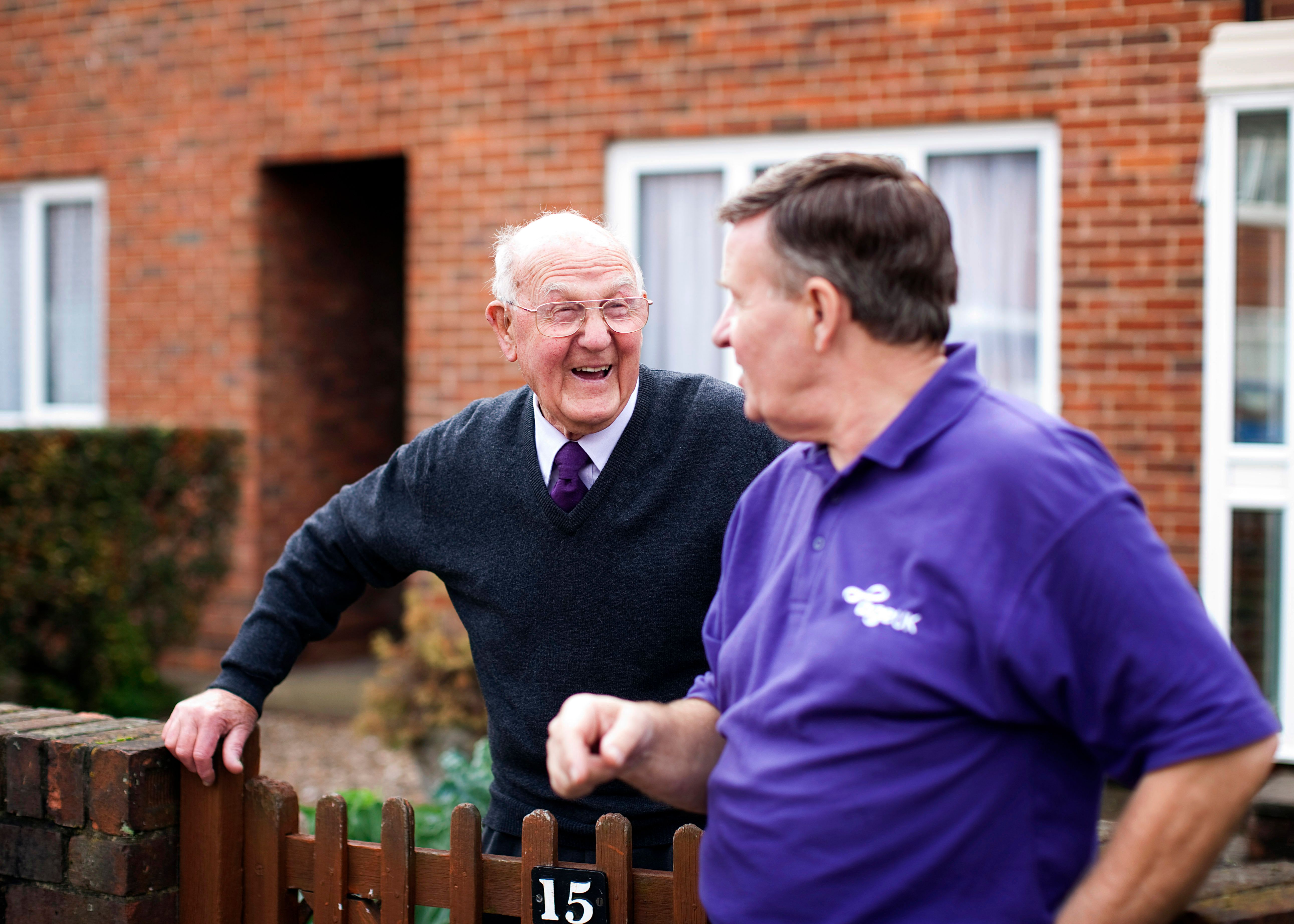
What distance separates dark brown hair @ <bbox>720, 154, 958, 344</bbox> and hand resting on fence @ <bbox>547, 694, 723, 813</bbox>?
0.60 m

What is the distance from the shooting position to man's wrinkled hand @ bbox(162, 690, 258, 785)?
257 centimetres

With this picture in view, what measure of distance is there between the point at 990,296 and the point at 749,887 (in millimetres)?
5032

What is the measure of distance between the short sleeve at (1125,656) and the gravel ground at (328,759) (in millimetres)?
4849

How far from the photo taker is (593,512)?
2.53 m

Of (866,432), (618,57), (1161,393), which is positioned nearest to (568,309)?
(866,432)

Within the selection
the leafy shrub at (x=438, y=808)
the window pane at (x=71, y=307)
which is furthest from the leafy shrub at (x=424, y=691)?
the window pane at (x=71, y=307)

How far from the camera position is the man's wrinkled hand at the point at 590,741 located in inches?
66.2

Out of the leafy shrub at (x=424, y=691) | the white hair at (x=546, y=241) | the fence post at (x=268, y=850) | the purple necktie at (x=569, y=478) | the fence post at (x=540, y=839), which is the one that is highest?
the white hair at (x=546, y=241)

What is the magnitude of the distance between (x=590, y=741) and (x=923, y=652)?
1.52 ft

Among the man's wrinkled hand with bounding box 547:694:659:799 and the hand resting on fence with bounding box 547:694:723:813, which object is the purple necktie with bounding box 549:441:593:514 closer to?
the hand resting on fence with bounding box 547:694:723:813

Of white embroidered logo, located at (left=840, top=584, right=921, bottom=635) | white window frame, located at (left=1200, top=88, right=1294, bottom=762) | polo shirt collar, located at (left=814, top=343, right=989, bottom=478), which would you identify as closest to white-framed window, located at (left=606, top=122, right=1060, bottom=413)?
white window frame, located at (left=1200, top=88, right=1294, bottom=762)

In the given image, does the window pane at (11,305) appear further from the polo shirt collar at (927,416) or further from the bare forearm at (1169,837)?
the bare forearm at (1169,837)

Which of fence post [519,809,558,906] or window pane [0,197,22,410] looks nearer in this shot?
fence post [519,809,558,906]

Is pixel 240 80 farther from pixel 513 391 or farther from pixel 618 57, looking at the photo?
pixel 513 391
